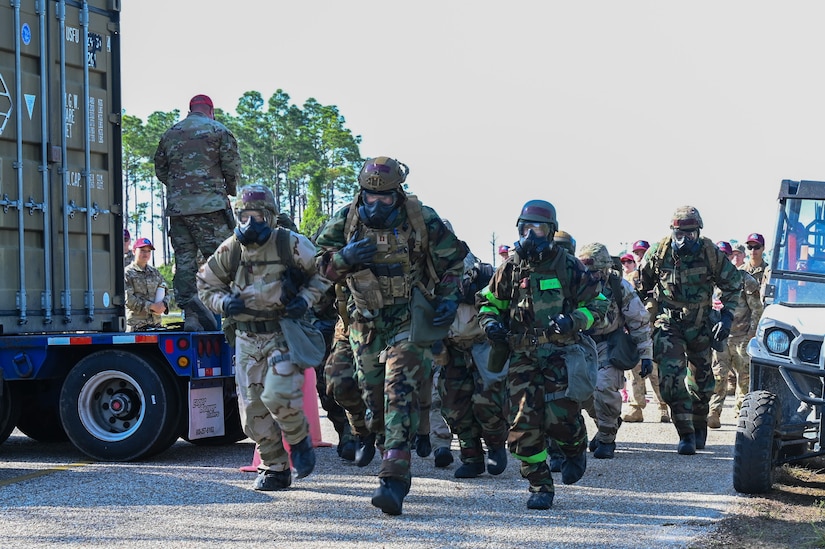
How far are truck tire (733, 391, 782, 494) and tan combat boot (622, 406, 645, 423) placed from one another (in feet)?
17.3

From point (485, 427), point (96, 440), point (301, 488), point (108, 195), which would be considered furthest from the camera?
point (108, 195)

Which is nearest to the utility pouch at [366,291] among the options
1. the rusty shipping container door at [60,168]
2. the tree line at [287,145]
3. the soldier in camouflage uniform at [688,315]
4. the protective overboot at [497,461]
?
the protective overboot at [497,461]

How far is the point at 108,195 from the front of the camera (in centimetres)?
1008

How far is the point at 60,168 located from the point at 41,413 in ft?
7.64

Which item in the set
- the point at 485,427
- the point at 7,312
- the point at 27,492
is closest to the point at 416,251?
the point at 485,427

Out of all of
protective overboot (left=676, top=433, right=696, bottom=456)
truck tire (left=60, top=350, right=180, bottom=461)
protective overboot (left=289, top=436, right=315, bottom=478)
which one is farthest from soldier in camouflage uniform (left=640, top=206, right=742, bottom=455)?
truck tire (left=60, top=350, right=180, bottom=461)

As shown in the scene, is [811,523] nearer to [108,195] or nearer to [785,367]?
[785,367]

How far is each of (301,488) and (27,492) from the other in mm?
1804

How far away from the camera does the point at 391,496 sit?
6.75 m

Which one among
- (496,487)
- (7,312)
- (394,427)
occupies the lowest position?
(496,487)

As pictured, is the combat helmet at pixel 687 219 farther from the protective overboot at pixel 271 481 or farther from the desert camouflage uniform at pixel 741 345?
the protective overboot at pixel 271 481

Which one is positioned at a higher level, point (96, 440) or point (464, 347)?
point (464, 347)

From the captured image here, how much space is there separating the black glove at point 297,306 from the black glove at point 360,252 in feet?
1.41

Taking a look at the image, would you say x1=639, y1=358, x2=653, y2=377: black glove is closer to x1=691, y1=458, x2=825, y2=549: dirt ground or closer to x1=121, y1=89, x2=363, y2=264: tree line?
x1=691, y1=458, x2=825, y2=549: dirt ground
